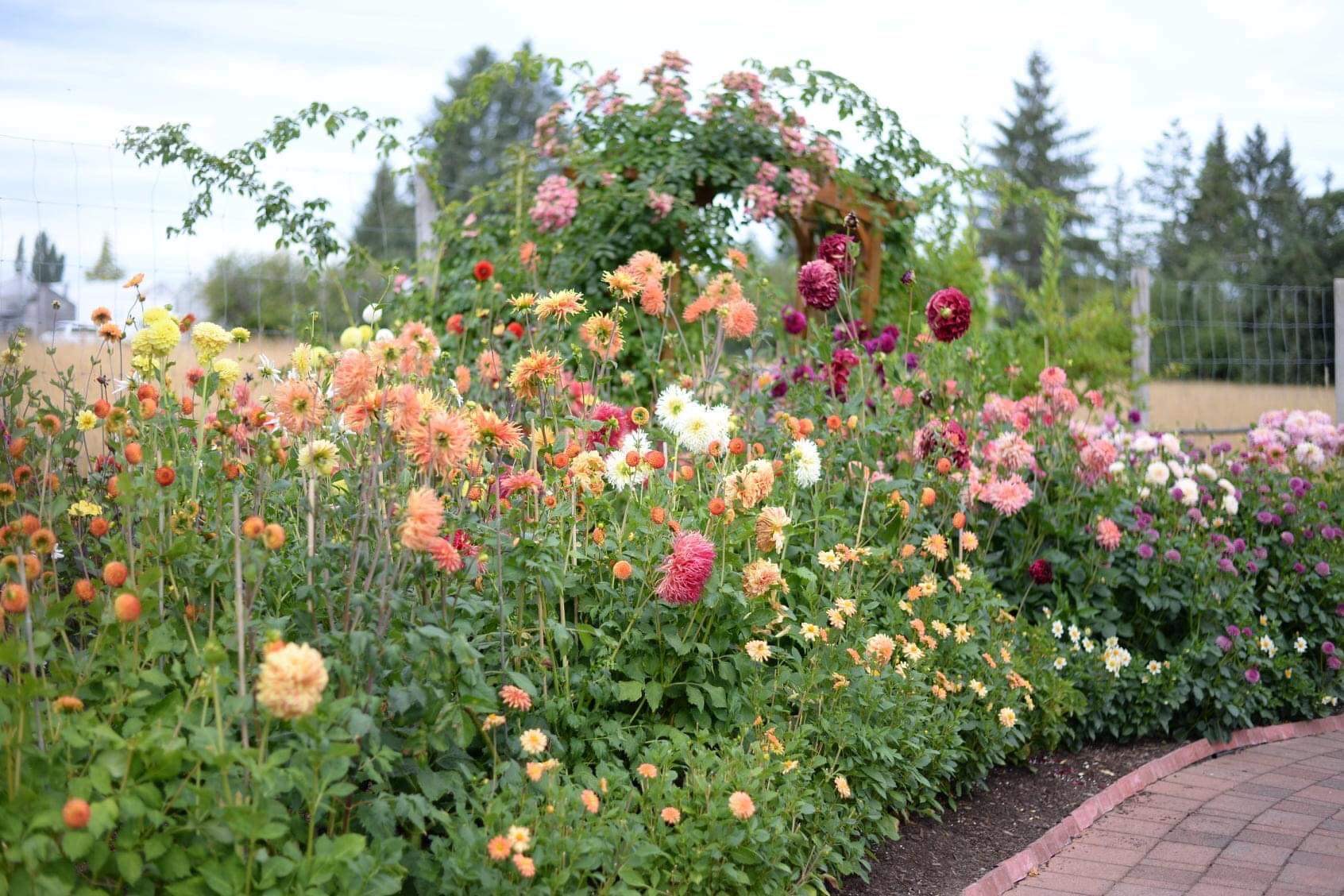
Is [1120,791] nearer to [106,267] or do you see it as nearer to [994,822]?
[994,822]

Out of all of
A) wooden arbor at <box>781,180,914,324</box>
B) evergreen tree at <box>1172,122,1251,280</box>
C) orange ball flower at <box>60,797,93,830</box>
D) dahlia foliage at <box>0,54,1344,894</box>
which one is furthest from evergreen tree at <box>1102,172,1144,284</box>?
orange ball flower at <box>60,797,93,830</box>

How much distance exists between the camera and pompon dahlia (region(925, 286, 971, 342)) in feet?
11.8

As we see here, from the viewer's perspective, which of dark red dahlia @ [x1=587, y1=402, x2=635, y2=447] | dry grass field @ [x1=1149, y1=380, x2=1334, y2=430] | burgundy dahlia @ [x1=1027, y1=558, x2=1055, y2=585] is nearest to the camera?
dark red dahlia @ [x1=587, y1=402, x2=635, y2=447]

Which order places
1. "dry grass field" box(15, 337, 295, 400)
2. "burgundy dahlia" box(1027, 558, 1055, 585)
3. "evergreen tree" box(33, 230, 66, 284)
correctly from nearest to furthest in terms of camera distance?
"burgundy dahlia" box(1027, 558, 1055, 585), "dry grass field" box(15, 337, 295, 400), "evergreen tree" box(33, 230, 66, 284)

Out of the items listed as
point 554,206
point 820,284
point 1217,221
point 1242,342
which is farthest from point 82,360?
point 1217,221

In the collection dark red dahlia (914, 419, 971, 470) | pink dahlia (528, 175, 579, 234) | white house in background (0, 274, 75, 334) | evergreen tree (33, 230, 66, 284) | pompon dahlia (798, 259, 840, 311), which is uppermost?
pink dahlia (528, 175, 579, 234)

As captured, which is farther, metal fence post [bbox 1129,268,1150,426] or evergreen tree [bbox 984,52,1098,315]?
evergreen tree [bbox 984,52,1098,315]

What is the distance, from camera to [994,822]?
312 centimetres

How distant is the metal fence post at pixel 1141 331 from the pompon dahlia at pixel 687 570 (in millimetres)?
6651

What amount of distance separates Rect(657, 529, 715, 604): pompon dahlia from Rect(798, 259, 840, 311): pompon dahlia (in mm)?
1523

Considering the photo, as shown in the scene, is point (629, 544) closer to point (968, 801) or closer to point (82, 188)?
point (968, 801)

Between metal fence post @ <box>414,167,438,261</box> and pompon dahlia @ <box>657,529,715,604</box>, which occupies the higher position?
metal fence post @ <box>414,167,438,261</box>

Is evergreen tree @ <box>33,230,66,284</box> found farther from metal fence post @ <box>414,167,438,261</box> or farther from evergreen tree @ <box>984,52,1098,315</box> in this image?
evergreen tree @ <box>984,52,1098,315</box>

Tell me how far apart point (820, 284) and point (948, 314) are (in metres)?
0.40
